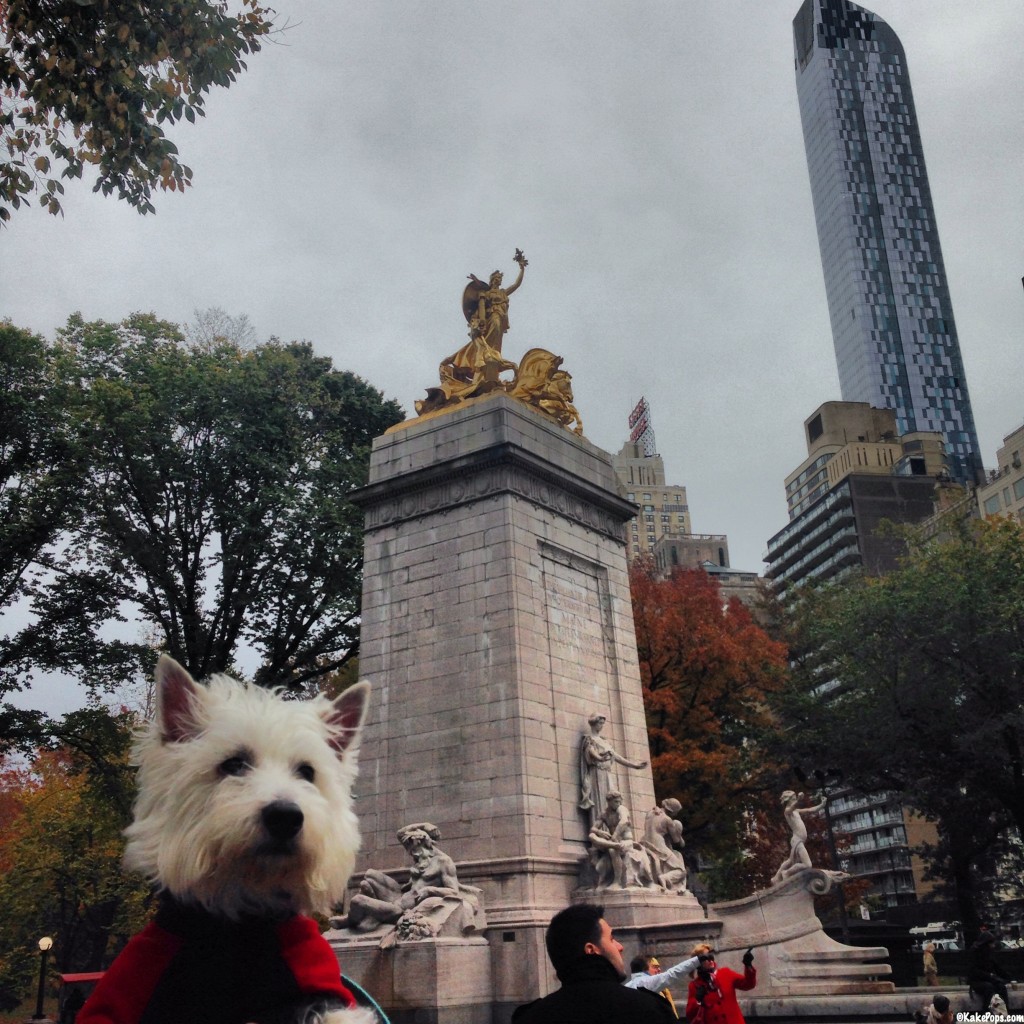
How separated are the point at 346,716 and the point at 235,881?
74 centimetres

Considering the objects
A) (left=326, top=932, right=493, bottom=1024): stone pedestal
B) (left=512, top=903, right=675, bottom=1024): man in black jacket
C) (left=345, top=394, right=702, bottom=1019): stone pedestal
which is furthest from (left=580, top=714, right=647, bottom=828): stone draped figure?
(left=512, top=903, right=675, bottom=1024): man in black jacket

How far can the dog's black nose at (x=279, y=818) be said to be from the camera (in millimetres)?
2912

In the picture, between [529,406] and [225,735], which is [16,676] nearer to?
[529,406]

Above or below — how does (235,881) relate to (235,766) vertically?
below

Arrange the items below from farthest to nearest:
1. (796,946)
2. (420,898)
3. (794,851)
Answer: (794,851) → (796,946) → (420,898)

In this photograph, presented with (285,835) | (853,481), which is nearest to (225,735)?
(285,835)

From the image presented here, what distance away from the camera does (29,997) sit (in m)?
50.7

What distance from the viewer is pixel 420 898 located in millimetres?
16000

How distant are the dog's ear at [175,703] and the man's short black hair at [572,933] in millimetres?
1659

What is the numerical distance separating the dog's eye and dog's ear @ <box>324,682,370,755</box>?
0.39m

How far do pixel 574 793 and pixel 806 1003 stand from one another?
5.18 m

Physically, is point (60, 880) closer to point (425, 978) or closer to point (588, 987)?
point (425, 978)

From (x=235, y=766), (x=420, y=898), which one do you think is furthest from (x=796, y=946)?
(x=235, y=766)

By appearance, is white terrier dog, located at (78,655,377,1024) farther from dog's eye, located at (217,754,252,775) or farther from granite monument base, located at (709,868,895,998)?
granite monument base, located at (709,868,895,998)
